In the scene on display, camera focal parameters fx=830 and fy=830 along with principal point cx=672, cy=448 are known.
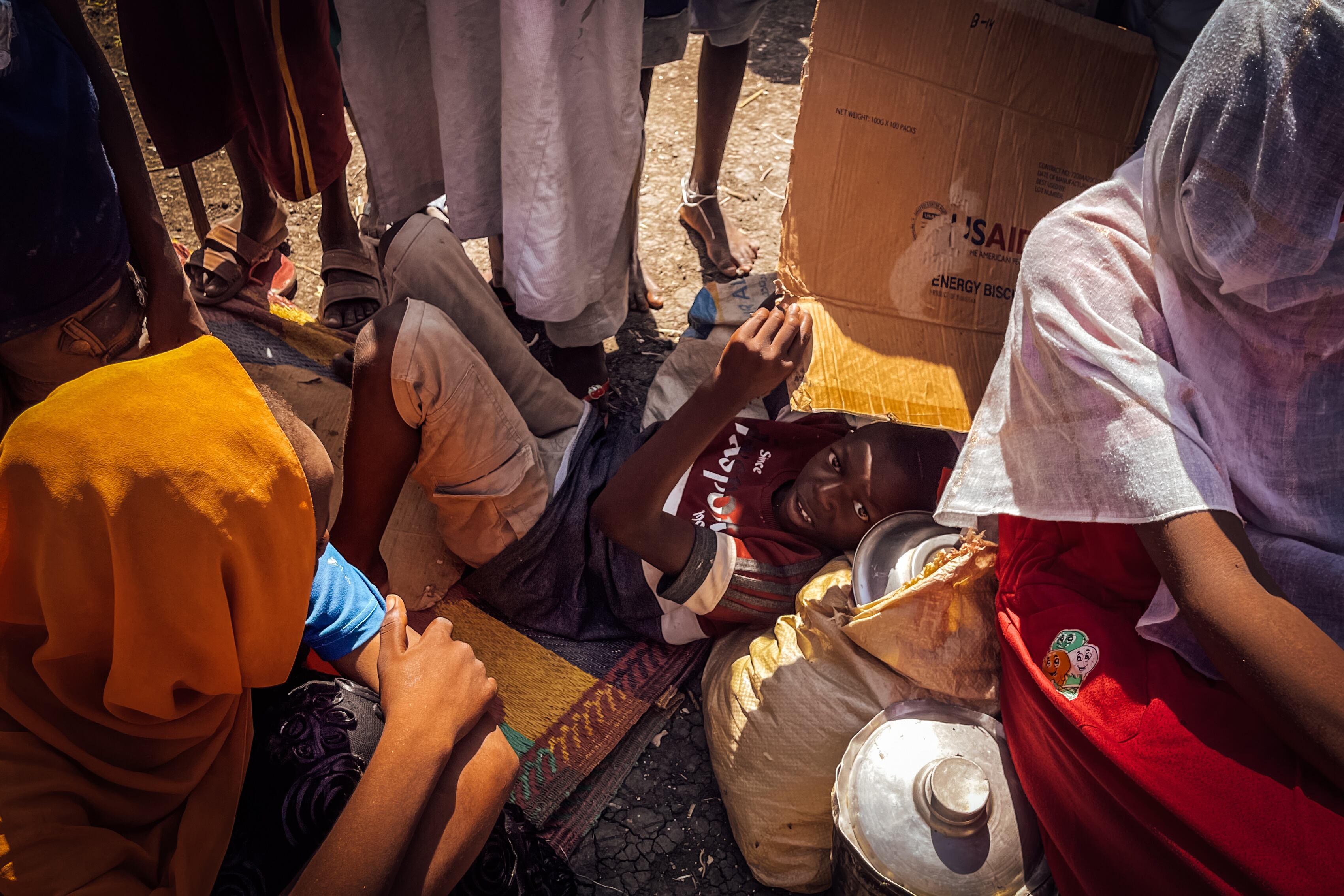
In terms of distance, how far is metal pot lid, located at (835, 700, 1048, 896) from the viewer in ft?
4.73

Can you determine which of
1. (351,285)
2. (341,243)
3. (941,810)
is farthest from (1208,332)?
(341,243)

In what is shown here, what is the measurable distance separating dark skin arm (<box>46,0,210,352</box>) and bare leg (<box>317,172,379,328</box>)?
23.8 inches

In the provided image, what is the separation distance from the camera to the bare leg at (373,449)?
5.89 feet

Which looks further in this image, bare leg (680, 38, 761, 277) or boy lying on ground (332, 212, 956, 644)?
bare leg (680, 38, 761, 277)

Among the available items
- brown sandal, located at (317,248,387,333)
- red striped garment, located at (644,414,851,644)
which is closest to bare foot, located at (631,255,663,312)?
brown sandal, located at (317,248,387,333)

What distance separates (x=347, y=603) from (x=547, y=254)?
118 centimetres

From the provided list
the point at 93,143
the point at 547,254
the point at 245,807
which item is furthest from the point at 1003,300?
the point at 93,143

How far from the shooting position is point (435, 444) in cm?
189

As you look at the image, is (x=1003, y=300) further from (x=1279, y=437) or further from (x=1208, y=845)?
(x=1208, y=845)

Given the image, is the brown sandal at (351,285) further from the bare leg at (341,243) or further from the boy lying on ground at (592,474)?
the boy lying on ground at (592,474)

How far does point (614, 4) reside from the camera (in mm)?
2023

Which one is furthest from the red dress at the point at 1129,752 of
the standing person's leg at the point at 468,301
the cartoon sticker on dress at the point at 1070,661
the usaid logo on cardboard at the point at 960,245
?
the standing person's leg at the point at 468,301

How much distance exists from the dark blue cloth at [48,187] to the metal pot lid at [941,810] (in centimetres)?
188

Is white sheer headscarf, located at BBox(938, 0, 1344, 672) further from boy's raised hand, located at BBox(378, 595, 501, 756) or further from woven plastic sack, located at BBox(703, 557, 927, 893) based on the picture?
boy's raised hand, located at BBox(378, 595, 501, 756)
